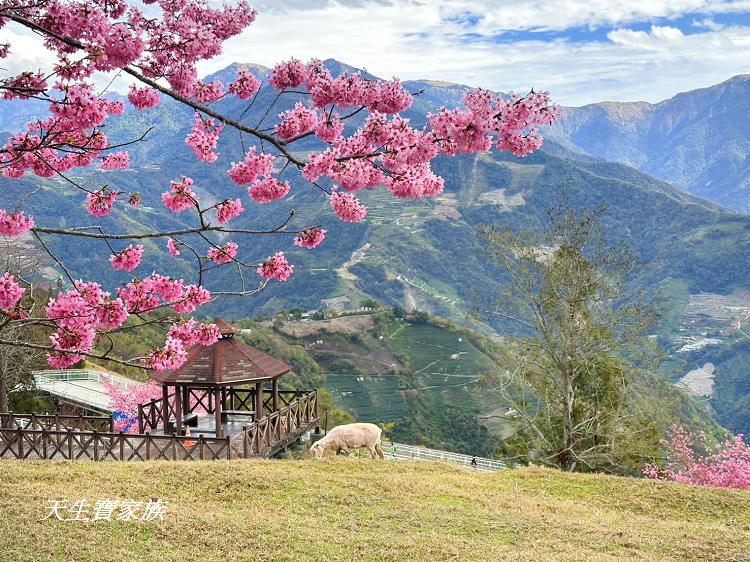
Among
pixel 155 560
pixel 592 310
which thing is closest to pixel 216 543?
pixel 155 560

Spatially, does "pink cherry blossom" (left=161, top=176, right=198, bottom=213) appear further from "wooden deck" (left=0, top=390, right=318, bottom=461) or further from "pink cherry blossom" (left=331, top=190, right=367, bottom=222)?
"wooden deck" (left=0, top=390, right=318, bottom=461)

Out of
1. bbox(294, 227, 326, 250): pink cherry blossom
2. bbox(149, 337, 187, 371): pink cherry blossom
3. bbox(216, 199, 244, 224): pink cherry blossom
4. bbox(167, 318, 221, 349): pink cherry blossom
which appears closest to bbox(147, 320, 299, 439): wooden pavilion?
bbox(167, 318, 221, 349): pink cherry blossom

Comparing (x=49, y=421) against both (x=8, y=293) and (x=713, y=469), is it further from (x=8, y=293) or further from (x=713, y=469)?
(x=713, y=469)

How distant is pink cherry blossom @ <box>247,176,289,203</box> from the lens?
6031 millimetres

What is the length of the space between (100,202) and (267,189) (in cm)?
215

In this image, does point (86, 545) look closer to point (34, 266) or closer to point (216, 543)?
point (216, 543)

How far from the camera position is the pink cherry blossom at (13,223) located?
5.80m

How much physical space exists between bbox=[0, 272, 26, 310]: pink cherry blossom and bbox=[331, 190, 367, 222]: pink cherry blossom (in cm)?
248

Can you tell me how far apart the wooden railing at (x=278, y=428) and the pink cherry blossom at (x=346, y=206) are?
365 inches

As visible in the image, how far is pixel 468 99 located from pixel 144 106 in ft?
10.4

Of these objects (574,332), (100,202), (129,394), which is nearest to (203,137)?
(100,202)

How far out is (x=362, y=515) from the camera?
9336 millimetres

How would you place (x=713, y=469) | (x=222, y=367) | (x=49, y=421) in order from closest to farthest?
(x=222, y=367), (x=49, y=421), (x=713, y=469)

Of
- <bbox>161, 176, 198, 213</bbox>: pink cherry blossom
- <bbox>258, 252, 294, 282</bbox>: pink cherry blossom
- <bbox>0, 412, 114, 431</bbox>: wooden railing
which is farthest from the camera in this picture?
<bbox>0, 412, 114, 431</bbox>: wooden railing
